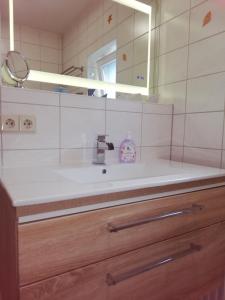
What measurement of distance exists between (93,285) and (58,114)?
0.75 metres

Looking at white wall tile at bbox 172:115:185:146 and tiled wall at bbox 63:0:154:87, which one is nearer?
tiled wall at bbox 63:0:154:87

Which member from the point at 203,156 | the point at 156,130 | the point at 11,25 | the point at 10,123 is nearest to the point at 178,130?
the point at 156,130

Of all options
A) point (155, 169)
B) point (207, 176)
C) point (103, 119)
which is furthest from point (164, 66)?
point (207, 176)

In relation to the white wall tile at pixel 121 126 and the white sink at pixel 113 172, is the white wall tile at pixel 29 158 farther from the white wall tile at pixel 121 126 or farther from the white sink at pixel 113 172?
the white wall tile at pixel 121 126

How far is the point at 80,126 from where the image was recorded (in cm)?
116

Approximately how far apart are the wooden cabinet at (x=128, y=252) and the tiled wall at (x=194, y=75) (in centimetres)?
38

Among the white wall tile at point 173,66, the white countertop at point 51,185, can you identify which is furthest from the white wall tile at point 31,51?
the white wall tile at point 173,66

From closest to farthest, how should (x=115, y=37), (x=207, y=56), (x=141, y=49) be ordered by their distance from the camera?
1. (x=207, y=56)
2. (x=115, y=37)
3. (x=141, y=49)

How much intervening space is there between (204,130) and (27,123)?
37.6 inches

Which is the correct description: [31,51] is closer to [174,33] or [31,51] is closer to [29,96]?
[29,96]

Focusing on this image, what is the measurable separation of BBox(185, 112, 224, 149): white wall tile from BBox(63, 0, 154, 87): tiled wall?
0.45 meters

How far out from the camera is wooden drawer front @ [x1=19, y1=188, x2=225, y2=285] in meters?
0.57

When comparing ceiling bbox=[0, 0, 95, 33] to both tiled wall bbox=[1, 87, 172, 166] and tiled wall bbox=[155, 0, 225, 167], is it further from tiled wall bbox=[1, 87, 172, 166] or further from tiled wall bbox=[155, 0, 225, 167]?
tiled wall bbox=[155, 0, 225, 167]

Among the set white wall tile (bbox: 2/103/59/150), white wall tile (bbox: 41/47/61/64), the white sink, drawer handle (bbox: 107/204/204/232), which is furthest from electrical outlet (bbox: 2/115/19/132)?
drawer handle (bbox: 107/204/204/232)
